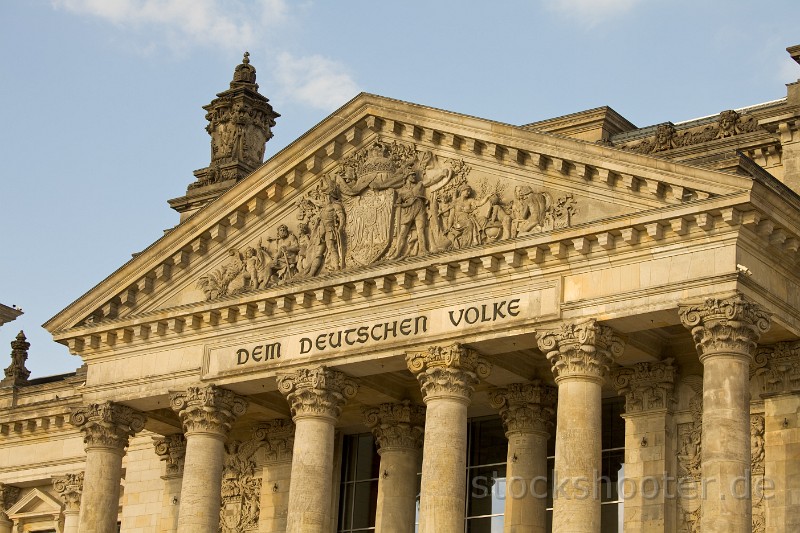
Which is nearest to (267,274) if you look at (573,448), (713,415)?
(573,448)

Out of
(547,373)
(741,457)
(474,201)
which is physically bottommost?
(741,457)

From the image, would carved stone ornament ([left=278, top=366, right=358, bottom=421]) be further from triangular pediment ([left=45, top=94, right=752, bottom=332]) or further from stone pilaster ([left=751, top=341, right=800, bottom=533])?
stone pilaster ([left=751, top=341, right=800, bottom=533])

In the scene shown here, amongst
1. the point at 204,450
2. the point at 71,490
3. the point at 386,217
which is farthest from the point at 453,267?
the point at 71,490

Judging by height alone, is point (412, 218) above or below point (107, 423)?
above

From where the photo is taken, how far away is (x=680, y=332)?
38031 mm

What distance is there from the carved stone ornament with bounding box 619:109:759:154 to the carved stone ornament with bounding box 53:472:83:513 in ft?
62.2

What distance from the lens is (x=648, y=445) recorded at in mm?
37781

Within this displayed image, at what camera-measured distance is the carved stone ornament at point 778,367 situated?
3616cm

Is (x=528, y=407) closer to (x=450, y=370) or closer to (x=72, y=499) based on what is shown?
(x=450, y=370)

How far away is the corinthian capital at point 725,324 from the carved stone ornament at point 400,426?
992cm

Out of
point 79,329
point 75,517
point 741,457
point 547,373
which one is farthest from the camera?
point 75,517

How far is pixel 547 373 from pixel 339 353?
4.97m

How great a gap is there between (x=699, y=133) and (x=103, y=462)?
56.4 feet

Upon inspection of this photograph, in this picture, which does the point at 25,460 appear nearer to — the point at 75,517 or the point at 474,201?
the point at 75,517
